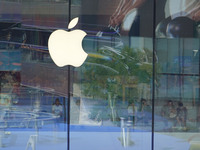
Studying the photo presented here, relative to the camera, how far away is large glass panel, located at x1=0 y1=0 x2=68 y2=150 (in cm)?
859

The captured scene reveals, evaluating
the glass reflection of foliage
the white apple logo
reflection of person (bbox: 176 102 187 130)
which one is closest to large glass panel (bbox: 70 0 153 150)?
the glass reflection of foliage

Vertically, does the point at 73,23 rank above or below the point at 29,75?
above

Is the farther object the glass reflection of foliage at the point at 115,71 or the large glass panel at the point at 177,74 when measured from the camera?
the large glass panel at the point at 177,74

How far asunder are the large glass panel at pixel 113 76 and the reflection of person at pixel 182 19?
460mm

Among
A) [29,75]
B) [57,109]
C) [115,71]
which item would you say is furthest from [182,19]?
[29,75]

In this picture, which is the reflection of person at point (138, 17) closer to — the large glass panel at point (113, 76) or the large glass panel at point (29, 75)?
the large glass panel at point (113, 76)

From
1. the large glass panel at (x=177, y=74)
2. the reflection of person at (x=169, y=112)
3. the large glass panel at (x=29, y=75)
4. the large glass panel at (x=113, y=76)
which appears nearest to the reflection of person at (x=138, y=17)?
the large glass panel at (x=113, y=76)

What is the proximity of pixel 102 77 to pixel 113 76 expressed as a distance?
0.76 feet

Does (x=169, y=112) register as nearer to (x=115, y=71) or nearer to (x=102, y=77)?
(x=115, y=71)

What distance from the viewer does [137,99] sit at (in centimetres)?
877

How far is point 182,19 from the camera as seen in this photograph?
8.94 metres

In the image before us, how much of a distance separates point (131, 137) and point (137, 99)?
32.5 inches

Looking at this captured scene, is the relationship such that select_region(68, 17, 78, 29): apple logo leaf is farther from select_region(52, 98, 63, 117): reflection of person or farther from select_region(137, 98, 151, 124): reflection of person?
select_region(137, 98, 151, 124): reflection of person

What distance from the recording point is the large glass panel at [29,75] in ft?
28.2
